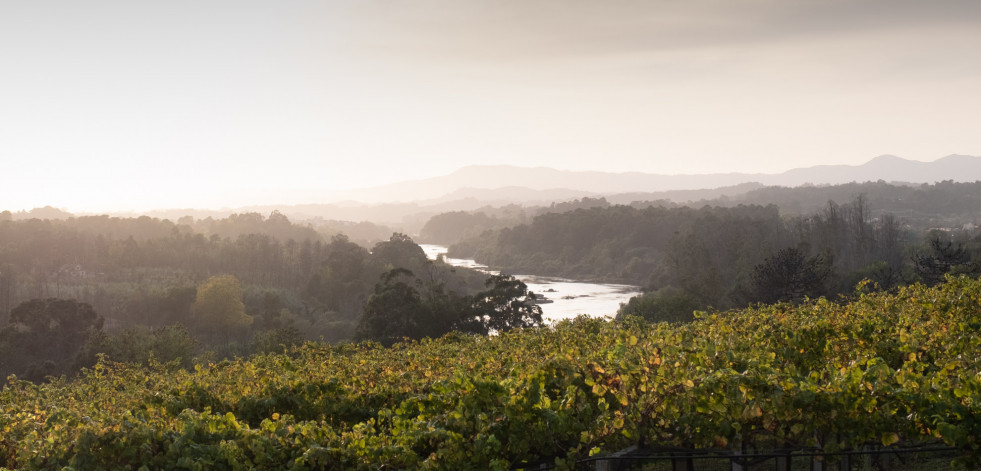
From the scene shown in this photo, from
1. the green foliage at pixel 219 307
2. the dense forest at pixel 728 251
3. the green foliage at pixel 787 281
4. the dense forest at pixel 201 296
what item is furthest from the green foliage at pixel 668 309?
the green foliage at pixel 219 307

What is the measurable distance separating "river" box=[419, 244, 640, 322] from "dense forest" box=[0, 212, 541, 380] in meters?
8.94

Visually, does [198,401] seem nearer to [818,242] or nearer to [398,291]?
[398,291]

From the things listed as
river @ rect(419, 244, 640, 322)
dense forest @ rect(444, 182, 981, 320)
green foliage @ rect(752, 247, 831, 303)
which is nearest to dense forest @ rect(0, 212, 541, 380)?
river @ rect(419, 244, 640, 322)

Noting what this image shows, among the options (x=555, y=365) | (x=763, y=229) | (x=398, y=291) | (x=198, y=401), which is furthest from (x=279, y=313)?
(x=763, y=229)

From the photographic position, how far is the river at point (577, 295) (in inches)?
3022

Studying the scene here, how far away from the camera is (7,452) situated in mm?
10500

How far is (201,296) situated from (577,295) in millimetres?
45519

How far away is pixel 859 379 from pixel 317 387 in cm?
820

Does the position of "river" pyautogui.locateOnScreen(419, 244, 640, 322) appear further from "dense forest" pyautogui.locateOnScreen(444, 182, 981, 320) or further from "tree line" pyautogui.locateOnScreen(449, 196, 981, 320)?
"dense forest" pyautogui.locateOnScreen(444, 182, 981, 320)

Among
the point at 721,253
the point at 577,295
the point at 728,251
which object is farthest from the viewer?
the point at 721,253

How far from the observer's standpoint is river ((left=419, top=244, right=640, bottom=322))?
7675cm

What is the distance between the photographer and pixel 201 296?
6812 cm

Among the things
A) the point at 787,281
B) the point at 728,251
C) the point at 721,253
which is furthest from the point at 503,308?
the point at 721,253

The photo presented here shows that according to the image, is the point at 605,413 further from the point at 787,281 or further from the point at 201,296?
the point at 201,296
